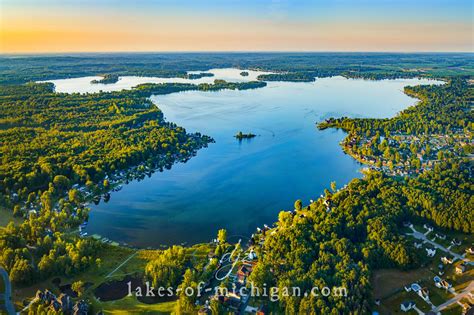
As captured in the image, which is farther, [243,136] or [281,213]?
[243,136]

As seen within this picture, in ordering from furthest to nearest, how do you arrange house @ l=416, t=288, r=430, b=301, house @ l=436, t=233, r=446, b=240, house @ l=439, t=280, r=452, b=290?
1. house @ l=436, t=233, r=446, b=240
2. house @ l=439, t=280, r=452, b=290
3. house @ l=416, t=288, r=430, b=301

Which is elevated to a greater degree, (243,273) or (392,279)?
(243,273)

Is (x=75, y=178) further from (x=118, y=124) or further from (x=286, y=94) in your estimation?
(x=286, y=94)

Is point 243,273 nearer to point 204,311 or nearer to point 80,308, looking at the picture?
point 204,311

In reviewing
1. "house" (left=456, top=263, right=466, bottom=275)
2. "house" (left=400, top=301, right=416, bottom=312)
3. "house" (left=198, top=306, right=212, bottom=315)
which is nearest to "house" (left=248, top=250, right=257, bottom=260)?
"house" (left=198, top=306, right=212, bottom=315)

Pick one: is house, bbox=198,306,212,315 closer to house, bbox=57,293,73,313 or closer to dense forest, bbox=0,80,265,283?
house, bbox=57,293,73,313

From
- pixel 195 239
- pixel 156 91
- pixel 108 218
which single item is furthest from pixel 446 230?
pixel 156 91

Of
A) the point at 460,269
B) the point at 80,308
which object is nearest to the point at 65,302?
the point at 80,308

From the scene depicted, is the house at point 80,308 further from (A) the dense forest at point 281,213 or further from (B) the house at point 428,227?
(B) the house at point 428,227
